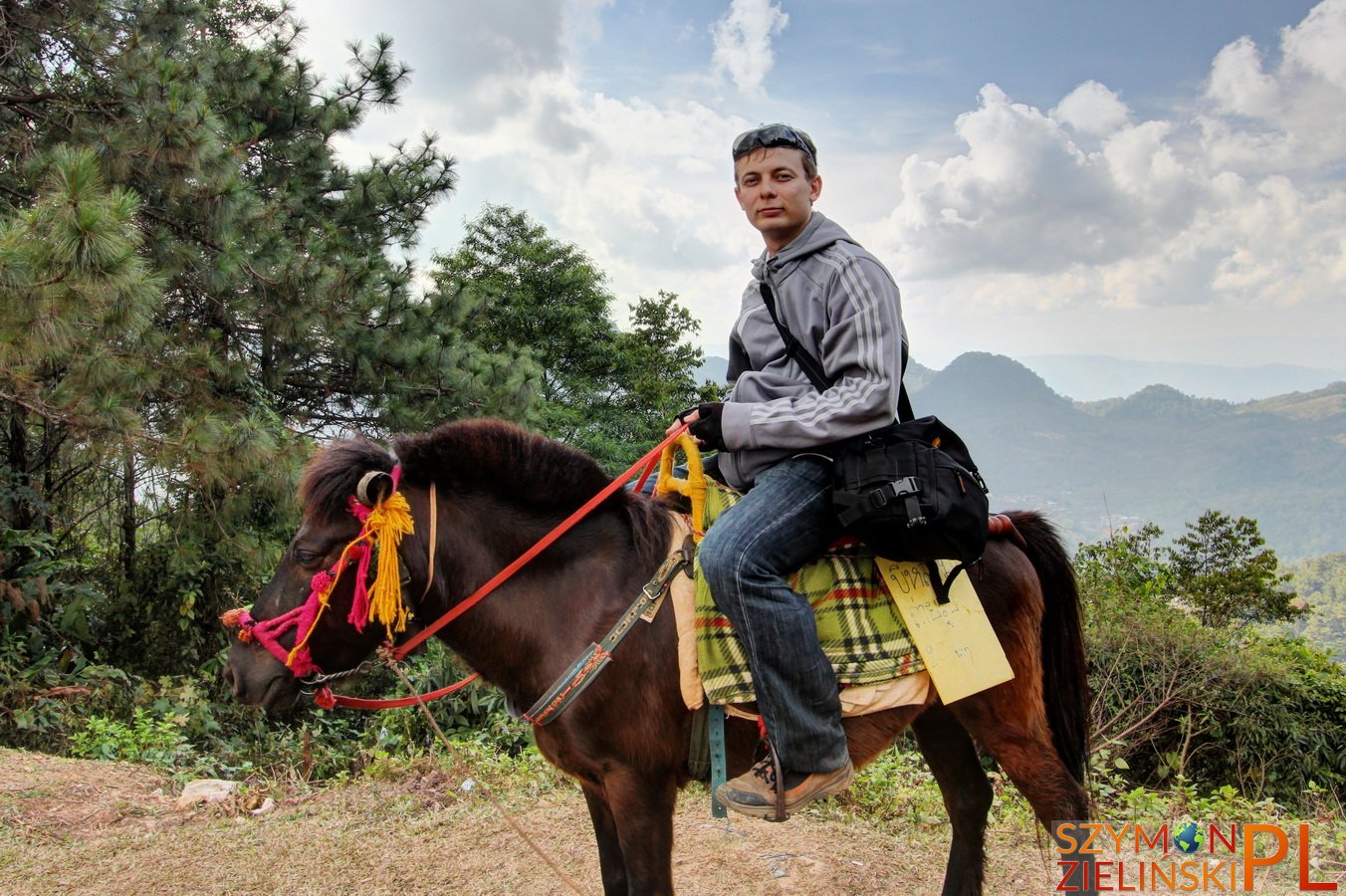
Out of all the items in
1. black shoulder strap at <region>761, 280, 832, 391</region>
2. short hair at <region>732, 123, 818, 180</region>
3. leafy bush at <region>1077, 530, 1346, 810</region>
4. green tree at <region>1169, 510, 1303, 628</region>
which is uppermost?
short hair at <region>732, 123, 818, 180</region>

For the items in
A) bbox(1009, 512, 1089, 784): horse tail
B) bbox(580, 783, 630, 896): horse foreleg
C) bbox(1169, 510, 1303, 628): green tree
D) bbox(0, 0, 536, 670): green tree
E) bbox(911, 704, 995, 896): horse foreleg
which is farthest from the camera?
bbox(1169, 510, 1303, 628): green tree

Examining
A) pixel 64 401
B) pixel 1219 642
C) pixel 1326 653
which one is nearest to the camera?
pixel 64 401

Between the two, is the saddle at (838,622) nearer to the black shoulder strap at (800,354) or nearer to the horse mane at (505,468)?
the horse mane at (505,468)

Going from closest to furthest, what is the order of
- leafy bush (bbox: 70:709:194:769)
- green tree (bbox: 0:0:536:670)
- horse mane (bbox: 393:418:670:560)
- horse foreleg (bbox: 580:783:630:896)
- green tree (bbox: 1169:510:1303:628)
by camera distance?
horse mane (bbox: 393:418:670:560) < horse foreleg (bbox: 580:783:630:896) < green tree (bbox: 0:0:536:670) < leafy bush (bbox: 70:709:194:769) < green tree (bbox: 1169:510:1303:628)

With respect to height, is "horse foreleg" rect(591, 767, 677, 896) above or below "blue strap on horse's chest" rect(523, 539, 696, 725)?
below

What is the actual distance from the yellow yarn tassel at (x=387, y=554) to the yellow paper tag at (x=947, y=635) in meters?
1.39

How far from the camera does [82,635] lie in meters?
7.96

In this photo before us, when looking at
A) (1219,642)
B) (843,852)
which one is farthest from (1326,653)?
(843,852)

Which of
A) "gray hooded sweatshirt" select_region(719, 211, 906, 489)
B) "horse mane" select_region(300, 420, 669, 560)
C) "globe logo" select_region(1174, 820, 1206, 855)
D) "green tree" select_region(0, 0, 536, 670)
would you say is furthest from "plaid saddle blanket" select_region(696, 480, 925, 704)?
"green tree" select_region(0, 0, 536, 670)

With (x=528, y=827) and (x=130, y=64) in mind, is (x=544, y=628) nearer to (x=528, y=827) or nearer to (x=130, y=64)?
(x=528, y=827)

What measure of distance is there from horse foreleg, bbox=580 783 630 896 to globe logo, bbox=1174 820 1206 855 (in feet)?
10.3

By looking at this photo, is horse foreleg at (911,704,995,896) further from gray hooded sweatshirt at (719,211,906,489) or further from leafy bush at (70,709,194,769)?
leafy bush at (70,709,194,769)

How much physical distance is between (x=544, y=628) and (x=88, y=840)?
3.46 m

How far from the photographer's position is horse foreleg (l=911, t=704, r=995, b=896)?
3131 millimetres
